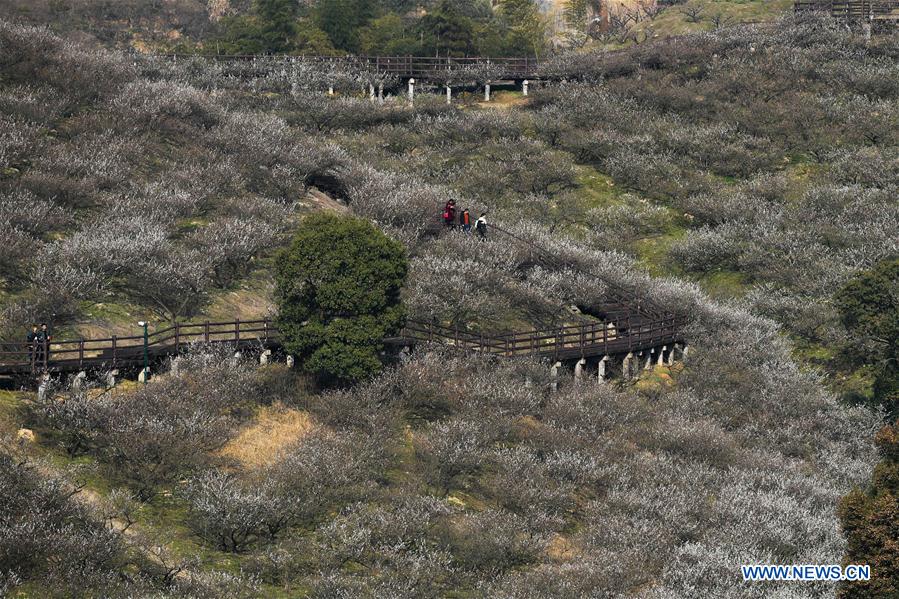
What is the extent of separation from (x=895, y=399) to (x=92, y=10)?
254ft

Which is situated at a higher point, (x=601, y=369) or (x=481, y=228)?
(x=481, y=228)

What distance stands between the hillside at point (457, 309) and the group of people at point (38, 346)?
1312mm

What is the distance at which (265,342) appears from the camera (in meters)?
40.2

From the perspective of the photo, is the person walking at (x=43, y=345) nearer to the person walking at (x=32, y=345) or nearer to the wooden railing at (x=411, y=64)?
the person walking at (x=32, y=345)

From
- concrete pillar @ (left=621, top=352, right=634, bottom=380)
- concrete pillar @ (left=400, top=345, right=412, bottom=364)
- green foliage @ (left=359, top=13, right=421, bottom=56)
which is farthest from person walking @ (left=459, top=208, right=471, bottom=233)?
green foliage @ (left=359, top=13, right=421, bottom=56)

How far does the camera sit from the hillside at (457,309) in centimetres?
3194

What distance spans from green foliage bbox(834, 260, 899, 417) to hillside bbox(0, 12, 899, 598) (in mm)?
2097

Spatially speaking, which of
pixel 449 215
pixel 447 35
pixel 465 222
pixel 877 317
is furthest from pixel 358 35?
pixel 877 317

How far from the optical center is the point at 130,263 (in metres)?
43.5

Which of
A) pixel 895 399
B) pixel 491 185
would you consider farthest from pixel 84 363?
pixel 491 185

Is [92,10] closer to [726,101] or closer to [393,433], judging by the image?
[726,101]

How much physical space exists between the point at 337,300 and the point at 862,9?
196ft

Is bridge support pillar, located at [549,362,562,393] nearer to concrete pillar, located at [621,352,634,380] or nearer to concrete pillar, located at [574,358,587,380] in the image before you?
concrete pillar, located at [574,358,587,380]

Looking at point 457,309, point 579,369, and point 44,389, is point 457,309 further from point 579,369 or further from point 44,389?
point 44,389
